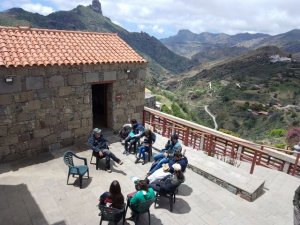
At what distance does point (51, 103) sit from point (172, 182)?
191 inches

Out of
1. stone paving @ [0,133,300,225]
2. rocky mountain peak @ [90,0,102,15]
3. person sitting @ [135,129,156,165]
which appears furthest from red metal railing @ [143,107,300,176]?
rocky mountain peak @ [90,0,102,15]

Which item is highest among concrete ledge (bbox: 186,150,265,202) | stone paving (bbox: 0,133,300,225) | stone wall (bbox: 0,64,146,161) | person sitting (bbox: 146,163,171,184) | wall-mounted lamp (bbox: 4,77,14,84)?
wall-mounted lamp (bbox: 4,77,14,84)

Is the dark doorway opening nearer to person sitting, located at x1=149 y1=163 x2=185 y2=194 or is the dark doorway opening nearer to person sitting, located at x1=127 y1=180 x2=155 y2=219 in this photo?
person sitting, located at x1=149 y1=163 x2=185 y2=194

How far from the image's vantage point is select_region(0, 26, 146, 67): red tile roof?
776 centimetres

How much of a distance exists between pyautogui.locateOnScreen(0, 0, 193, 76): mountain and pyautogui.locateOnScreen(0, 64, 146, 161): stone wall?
8313 centimetres

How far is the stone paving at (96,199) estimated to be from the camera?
18.6ft

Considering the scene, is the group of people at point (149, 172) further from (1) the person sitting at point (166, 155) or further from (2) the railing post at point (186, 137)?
(2) the railing post at point (186, 137)

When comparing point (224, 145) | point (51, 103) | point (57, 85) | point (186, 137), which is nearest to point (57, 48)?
point (57, 85)

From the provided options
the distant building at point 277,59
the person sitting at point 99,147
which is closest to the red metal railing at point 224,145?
the person sitting at point 99,147

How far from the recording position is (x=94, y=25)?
147 meters

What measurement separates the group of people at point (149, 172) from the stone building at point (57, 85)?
1.68 metres

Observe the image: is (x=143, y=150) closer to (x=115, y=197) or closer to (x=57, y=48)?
(x=115, y=197)

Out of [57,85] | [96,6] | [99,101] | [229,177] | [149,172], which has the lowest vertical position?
[229,177]

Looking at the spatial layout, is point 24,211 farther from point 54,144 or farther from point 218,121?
point 218,121
